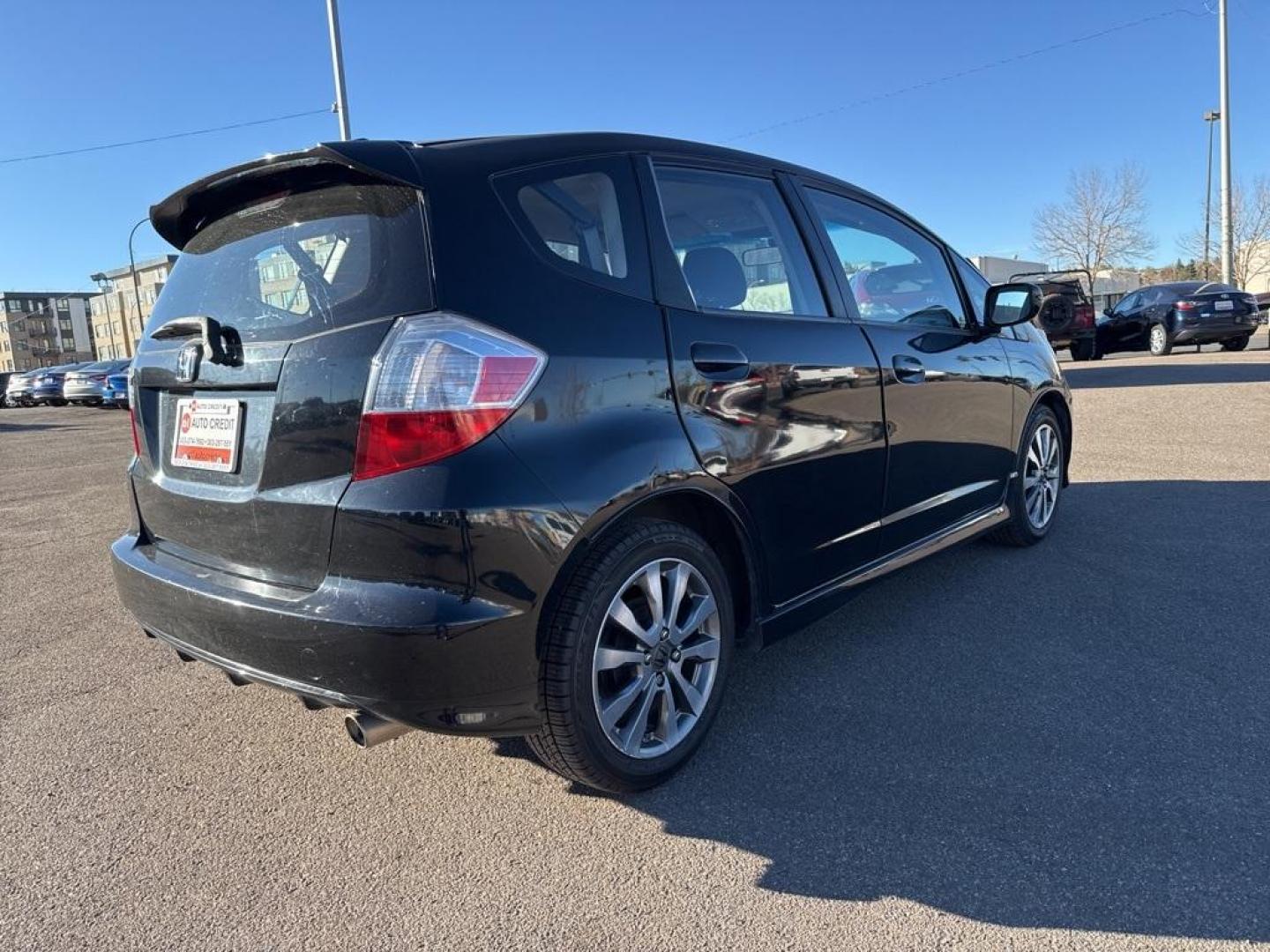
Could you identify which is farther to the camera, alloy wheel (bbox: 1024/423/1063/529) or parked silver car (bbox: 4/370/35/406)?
parked silver car (bbox: 4/370/35/406)

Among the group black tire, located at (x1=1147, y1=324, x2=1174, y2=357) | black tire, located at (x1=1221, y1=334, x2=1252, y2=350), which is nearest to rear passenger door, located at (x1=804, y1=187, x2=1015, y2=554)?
black tire, located at (x1=1147, y1=324, x2=1174, y2=357)

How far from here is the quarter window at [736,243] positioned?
267cm

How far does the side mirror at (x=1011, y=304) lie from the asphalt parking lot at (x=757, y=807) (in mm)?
1294

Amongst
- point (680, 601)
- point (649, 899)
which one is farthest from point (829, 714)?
point (649, 899)

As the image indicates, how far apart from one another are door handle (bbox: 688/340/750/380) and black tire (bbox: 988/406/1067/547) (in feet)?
7.78

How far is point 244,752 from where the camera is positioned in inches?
107

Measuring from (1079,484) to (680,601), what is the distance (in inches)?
194

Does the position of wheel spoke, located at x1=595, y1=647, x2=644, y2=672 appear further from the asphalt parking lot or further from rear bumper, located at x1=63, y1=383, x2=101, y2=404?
rear bumper, located at x1=63, y1=383, x2=101, y2=404

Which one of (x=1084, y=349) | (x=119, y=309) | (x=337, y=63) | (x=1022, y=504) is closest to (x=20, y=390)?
(x=337, y=63)

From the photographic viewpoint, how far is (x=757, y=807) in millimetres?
2355

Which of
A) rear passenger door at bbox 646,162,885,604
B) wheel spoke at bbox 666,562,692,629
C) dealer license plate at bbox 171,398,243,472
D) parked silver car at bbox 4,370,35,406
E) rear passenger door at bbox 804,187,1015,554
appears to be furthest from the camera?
parked silver car at bbox 4,370,35,406

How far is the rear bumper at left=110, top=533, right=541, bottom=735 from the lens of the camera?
Answer: 192 centimetres

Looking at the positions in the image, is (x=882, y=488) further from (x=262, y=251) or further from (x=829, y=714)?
(x=262, y=251)

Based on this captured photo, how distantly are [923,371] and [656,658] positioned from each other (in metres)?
1.84
